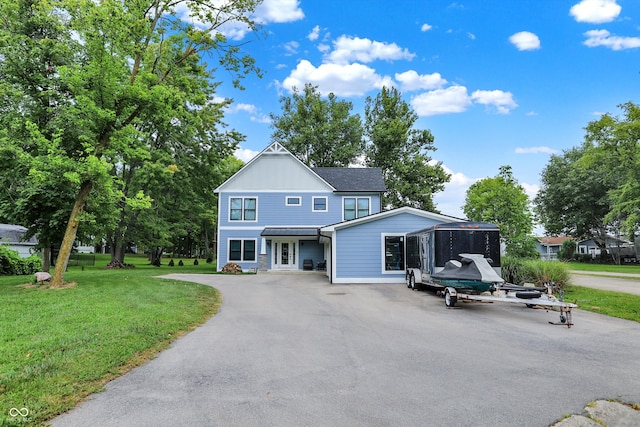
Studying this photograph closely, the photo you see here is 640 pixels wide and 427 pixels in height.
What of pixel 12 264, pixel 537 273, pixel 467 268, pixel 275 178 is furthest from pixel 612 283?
pixel 12 264

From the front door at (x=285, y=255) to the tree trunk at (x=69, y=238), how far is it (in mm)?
13031

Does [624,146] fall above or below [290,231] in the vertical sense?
above

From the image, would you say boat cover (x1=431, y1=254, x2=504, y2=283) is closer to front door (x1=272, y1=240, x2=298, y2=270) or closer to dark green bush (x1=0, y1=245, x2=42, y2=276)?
front door (x1=272, y1=240, x2=298, y2=270)

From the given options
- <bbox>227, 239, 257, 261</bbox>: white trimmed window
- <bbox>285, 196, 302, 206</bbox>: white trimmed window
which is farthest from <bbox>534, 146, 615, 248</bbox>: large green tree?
<bbox>227, 239, 257, 261</bbox>: white trimmed window

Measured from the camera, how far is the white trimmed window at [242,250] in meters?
24.1

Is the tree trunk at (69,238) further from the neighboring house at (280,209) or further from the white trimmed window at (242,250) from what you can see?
the white trimmed window at (242,250)

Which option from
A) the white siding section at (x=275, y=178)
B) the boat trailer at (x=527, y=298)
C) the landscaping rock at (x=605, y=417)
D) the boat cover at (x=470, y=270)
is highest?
the white siding section at (x=275, y=178)

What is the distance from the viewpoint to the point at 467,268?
392 inches

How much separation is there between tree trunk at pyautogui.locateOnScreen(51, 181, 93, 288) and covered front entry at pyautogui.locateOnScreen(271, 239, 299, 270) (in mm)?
12902

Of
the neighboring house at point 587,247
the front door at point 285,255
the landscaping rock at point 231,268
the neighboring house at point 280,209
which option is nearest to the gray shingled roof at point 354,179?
the neighboring house at point 280,209

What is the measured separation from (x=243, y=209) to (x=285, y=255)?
4.31 metres

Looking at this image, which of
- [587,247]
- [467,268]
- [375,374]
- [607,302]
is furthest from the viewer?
[587,247]

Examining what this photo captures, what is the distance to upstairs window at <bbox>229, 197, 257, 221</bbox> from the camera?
2439cm

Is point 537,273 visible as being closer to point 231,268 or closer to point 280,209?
point 280,209
